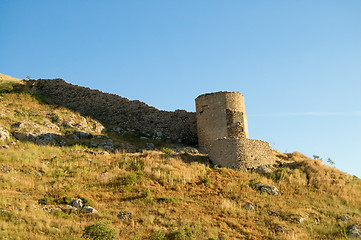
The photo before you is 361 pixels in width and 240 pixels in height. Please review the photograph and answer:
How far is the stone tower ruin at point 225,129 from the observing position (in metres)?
18.2

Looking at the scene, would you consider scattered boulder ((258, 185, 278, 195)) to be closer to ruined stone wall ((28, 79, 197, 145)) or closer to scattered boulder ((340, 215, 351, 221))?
scattered boulder ((340, 215, 351, 221))

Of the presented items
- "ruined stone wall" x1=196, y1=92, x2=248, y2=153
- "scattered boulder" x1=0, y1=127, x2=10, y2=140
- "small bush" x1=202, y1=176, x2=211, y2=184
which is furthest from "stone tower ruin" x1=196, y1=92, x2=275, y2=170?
"scattered boulder" x1=0, y1=127, x2=10, y2=140

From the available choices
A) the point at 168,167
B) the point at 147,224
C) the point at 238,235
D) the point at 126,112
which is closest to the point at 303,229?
the point at 238,235

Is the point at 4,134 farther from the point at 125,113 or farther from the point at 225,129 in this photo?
the point at 225,129

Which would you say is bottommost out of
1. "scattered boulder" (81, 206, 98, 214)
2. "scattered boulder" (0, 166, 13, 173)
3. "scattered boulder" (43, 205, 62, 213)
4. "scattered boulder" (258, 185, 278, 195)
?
"scattered boulder" (81, 206, 98, 214)

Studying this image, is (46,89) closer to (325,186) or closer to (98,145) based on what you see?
(98,145)

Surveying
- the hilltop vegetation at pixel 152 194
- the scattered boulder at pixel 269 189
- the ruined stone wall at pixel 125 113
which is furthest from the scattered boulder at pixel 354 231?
the ruined stone wall at pixel 125 113

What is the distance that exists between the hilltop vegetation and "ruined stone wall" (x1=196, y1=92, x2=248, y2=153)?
1791 millimetres

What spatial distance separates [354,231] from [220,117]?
11.2 metres

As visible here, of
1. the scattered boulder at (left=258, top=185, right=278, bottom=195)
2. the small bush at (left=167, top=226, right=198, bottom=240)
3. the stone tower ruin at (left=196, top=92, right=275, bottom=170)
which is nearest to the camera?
the small bush at (left=167, top=226, right=198, bottom=240)

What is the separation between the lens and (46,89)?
2752 cm

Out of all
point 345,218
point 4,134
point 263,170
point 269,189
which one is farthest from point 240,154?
point 4,134

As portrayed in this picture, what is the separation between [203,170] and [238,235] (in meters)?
6.07

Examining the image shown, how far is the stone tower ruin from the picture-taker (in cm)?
1817
